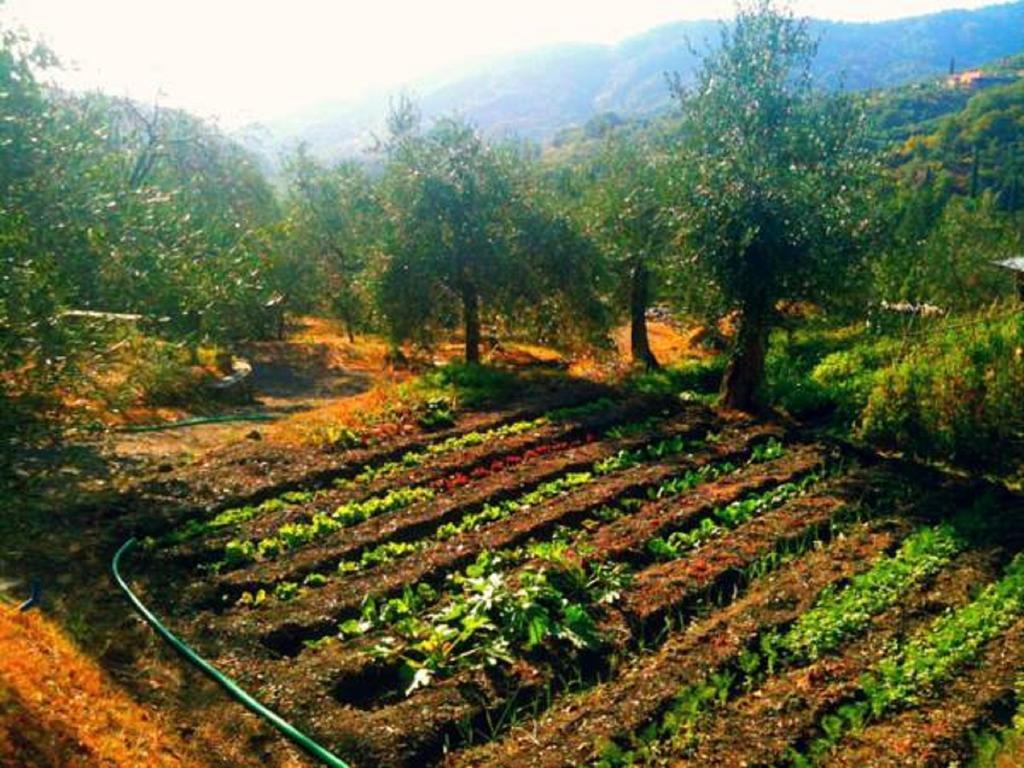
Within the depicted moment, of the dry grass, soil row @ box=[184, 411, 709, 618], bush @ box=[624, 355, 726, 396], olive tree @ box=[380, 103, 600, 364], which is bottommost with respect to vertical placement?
bush @ box=[624, 355, 726, 396]

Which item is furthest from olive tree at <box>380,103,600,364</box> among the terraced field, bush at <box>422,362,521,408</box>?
the terraced field

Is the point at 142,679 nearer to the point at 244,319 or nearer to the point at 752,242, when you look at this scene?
the point at 752,242

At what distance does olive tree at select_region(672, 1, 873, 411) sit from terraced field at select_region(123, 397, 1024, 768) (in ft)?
13.5

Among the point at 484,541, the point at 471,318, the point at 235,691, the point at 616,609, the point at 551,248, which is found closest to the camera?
the point at 235,691

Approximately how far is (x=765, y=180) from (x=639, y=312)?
10.7 meters

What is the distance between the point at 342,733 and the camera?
741 cm

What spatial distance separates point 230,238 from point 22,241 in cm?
2165

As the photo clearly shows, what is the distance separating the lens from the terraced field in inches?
291

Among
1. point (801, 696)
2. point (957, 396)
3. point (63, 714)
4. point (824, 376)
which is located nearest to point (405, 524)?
point (63, 714)

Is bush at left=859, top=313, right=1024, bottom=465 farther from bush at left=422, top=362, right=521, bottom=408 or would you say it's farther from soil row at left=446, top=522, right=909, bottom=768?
bush at left=422, top=362, right=521, bottom=408

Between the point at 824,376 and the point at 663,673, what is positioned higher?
the point at 663,673

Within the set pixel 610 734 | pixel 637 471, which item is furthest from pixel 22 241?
pixel 637 471

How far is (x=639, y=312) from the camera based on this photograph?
26266 millimetres

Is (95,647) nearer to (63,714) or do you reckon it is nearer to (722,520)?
(63,714)
